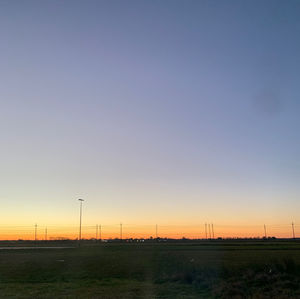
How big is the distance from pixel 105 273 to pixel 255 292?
49.5 ft

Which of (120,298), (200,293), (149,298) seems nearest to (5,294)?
(120,298)

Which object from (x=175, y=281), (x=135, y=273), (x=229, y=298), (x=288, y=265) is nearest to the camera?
(x=229, y=298)

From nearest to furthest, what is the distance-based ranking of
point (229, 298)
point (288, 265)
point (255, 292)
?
point (229, 298), point (255, 292), point (288, 265)

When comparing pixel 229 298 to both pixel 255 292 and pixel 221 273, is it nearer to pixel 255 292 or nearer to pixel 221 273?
pixel 255 292

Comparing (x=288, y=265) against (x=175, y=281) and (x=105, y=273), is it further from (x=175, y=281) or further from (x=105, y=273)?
(x=105, y=273)

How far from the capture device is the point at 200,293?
20.1m

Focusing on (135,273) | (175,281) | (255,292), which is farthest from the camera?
(135,273)

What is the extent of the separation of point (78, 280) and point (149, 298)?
1022 cm

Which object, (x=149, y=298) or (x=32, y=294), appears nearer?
(x=149, y=298)

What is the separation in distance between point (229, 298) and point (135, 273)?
43.9 feet

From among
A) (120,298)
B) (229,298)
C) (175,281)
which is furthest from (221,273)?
(120,298)

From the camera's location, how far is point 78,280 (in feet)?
86.9

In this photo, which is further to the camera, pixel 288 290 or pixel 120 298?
pixel 288 290

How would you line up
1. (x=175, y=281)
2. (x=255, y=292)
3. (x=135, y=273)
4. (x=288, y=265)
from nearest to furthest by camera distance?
(x=255, y=292) < (x=175, y=281) < (x=288, y=265) < (x=135, y=273)
